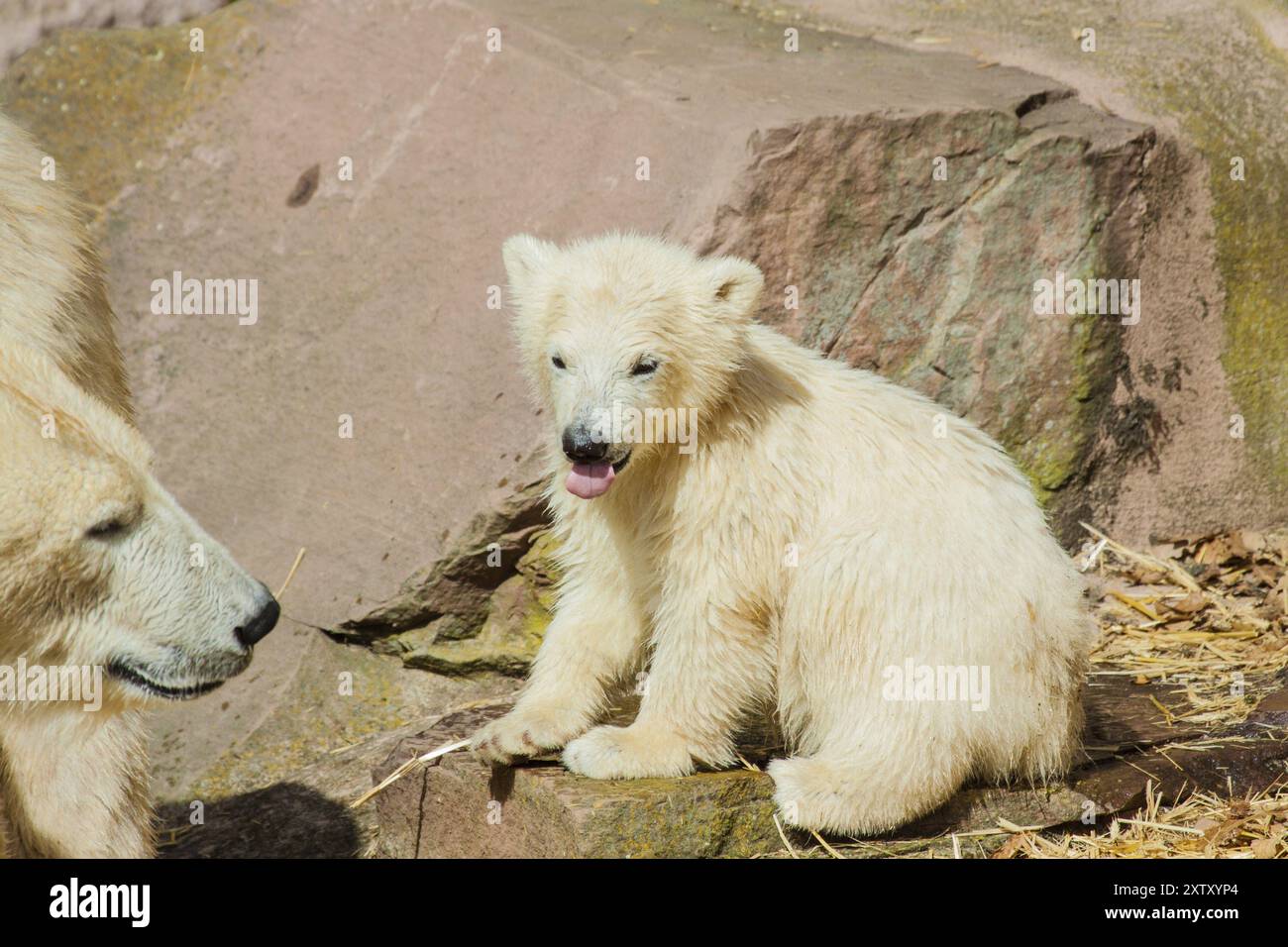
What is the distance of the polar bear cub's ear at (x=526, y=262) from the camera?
15.3 ft

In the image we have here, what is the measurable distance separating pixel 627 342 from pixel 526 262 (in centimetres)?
60

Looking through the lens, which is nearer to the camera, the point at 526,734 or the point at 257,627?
the point at 257,627

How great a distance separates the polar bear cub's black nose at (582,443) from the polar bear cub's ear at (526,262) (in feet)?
2.34

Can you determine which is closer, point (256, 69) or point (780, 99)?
point (780, 99)

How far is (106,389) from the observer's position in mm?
4469

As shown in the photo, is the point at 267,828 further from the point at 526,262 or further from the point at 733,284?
the point at 733,284

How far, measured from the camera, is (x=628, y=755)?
4438 millimetres

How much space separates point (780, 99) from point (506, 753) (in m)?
3.42

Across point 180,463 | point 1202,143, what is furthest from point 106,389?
point 1202,143

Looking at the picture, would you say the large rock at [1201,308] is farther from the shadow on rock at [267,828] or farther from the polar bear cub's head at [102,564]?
the polar bear cub's head at [102,564]

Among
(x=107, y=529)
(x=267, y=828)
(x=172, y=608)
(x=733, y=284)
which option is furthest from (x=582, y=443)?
(x=267, y=828)

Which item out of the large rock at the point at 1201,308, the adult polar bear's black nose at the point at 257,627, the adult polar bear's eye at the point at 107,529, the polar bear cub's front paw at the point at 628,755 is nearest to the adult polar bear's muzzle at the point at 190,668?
the adult polar bear's black nose at the point at 257,627

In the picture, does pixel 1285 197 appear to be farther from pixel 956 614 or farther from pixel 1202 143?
pixel 956 614
